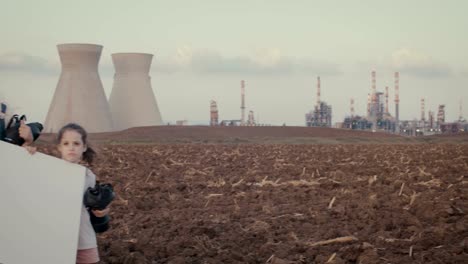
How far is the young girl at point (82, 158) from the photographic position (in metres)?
3.80

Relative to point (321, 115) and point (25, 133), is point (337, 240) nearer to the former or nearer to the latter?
point (25, 133)

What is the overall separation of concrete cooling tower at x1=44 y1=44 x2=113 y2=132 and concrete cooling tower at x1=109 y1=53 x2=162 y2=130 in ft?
6.02

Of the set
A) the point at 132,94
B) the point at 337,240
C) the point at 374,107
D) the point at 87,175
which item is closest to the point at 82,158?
the point at 87,175

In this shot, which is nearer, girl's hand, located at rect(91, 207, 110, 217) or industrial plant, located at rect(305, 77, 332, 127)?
girl's hand, located at rect(91, 207, 110, 217)

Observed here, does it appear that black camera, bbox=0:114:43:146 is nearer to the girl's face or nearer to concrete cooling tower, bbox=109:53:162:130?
the girl's face

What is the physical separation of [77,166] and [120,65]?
A: 45.3m

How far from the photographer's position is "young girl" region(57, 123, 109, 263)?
3.80 meters

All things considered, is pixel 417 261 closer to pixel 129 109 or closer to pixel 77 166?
pixel 77 166

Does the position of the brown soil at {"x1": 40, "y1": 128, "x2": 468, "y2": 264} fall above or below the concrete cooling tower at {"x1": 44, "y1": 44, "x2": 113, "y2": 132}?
below

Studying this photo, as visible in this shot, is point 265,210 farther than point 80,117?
No

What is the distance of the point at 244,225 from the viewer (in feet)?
20.7

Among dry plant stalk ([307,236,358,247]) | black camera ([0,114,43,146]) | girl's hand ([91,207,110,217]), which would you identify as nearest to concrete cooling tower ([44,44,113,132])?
dry plant stalk ([307,236,358,247])

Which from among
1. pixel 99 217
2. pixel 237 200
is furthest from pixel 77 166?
pixel 237 200

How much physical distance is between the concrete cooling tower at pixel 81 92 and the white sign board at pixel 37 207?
135 ft
